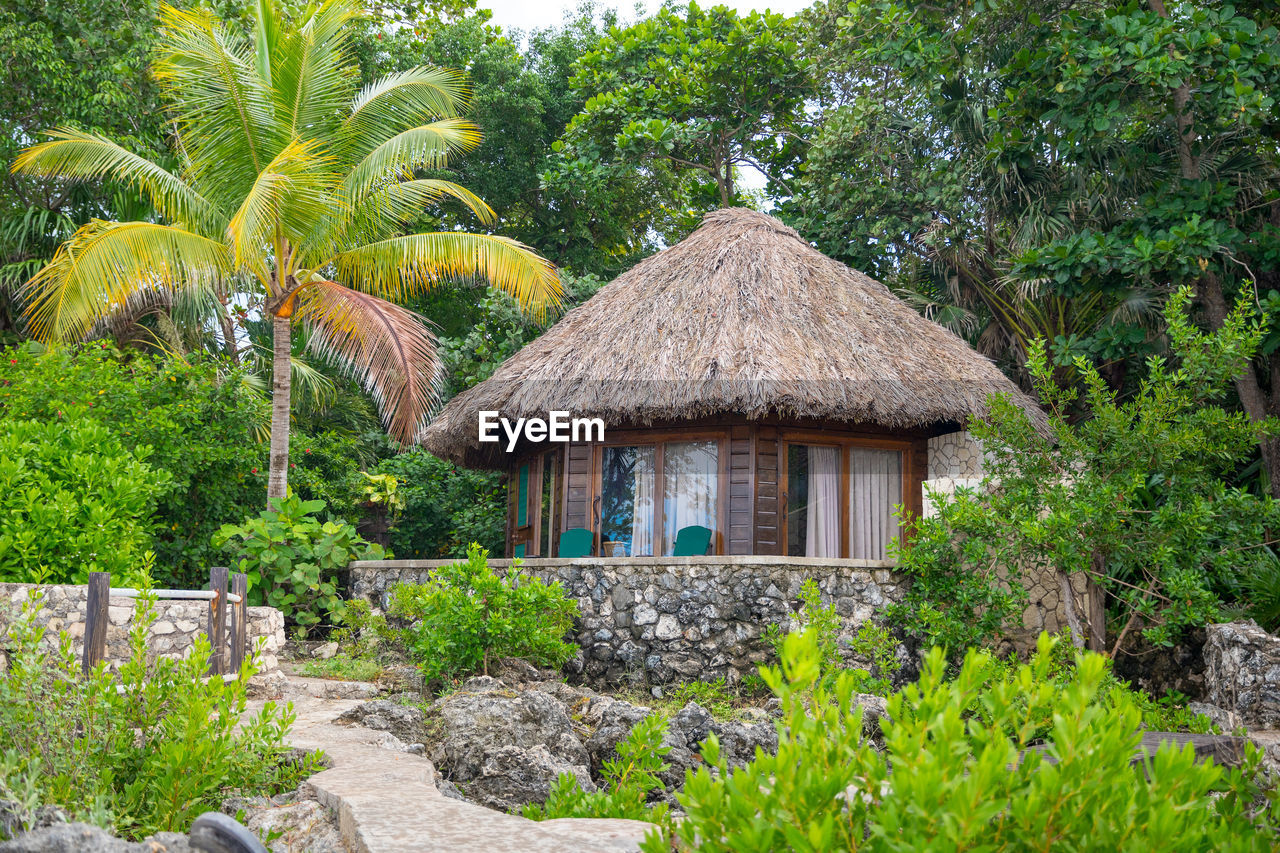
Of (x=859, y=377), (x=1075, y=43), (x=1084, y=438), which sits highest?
(x=1075, y=43)

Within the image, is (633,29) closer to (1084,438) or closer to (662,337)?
(662,337)

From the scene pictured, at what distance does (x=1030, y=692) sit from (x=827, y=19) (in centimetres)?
1572

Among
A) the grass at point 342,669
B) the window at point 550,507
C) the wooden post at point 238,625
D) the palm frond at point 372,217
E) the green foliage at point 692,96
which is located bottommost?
the grass at point 342,669

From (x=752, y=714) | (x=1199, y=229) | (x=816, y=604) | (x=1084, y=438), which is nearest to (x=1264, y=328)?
(x=1199, y=229)

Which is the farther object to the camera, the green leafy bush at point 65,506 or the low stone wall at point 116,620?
the green leafy bush at point 65,506

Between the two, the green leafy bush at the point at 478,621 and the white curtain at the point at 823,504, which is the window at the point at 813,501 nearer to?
the white curtain at the point at 823,504

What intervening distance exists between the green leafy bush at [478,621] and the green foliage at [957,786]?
5.72 meters

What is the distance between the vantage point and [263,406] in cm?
1198

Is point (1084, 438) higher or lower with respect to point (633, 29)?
lower

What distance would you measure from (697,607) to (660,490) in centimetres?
214

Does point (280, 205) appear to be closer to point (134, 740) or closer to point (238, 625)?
point (238, 625)

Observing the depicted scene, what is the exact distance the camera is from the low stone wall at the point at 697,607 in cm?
880

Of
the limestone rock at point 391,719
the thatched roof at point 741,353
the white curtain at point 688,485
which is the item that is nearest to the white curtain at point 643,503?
the white curtain at point 688,485

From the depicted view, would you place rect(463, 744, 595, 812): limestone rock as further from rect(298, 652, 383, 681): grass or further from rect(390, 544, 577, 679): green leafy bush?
rect(298, 652, 383, 681): grass
